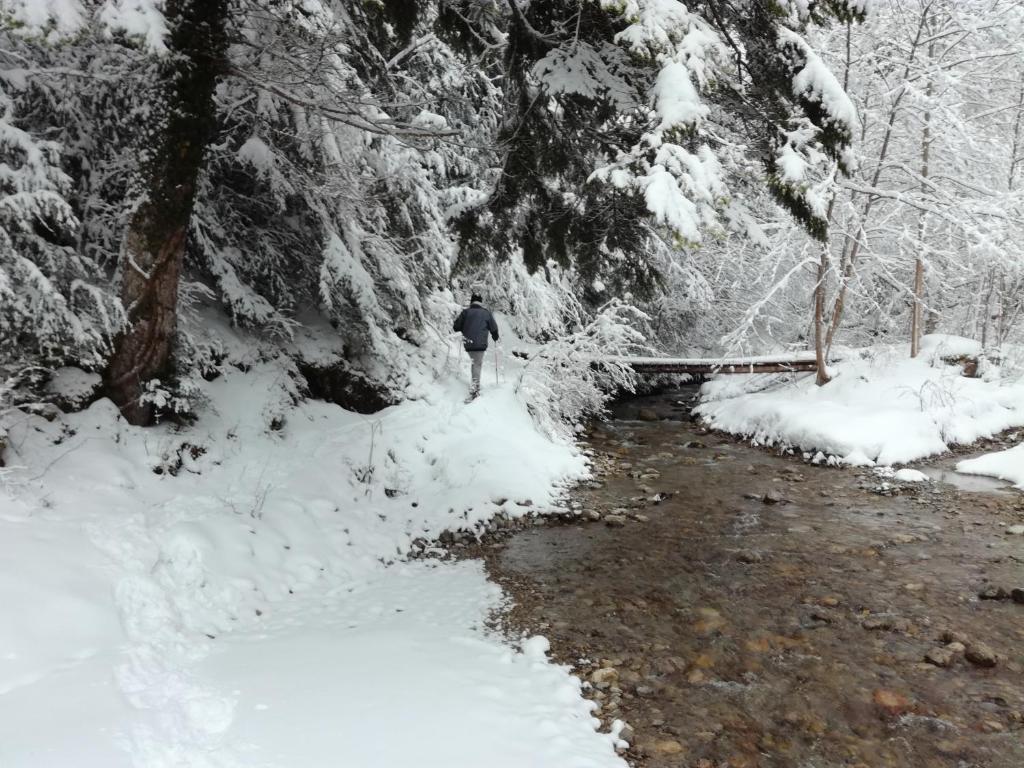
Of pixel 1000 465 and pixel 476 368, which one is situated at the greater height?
pixel 476 368

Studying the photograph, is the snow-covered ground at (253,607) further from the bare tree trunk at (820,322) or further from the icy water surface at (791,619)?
the bare tree trunk at (820,322)

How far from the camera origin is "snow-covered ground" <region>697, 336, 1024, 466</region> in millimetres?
10562

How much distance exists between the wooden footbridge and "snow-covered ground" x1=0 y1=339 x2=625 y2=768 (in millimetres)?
6814

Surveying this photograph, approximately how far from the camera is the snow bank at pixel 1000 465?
9.08m

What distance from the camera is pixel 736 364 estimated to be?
49.7 ft

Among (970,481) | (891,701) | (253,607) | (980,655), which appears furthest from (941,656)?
(970,481)

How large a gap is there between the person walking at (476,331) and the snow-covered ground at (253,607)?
2698 mm

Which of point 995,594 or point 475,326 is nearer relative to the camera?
point 995,594

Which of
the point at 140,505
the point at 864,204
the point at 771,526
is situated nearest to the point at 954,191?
the point at 864,204

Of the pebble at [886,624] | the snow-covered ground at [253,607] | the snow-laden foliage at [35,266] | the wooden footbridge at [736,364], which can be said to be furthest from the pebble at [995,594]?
the snow-laden foliage at [35,266]

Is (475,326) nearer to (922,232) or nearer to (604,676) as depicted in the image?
(604,676)

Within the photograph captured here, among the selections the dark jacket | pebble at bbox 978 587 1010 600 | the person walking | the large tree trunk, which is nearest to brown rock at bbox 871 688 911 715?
pebble at bbox 978 587 1010 600

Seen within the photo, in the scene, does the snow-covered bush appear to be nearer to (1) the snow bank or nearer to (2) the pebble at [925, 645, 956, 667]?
(1) the snow bank

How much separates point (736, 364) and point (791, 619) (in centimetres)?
1093
